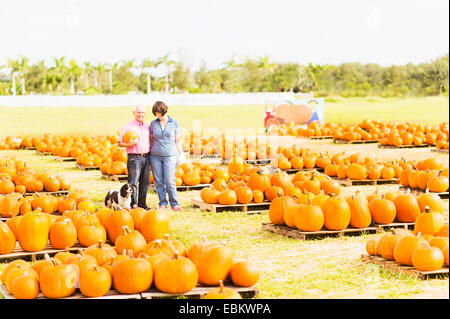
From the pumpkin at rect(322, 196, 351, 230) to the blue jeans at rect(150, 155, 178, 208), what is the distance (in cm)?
280

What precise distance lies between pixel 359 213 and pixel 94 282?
12.3 ft

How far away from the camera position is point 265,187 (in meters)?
9.97

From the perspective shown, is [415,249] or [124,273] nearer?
[124,273]

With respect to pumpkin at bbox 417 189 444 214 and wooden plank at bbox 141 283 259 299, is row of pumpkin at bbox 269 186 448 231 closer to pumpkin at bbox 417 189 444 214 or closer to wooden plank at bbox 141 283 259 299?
pumpkin at bbox 417 189 444 214

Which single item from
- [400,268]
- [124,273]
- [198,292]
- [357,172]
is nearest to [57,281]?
[124,273]

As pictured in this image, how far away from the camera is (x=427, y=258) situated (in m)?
5.75

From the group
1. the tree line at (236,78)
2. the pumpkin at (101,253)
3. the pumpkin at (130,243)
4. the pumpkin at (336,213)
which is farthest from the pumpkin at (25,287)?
the tree line at (236,78)

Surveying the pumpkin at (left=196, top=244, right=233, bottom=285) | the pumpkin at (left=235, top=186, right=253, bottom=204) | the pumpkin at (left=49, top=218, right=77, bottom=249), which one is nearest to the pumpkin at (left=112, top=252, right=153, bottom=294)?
the pumpkin at (left=196, top=244, right=233, bottom=285)

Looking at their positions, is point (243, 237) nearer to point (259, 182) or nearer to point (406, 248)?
point (259, 182)

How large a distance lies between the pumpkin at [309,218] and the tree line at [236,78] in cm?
4173

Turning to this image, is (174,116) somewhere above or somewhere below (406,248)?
above

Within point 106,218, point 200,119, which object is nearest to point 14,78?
point 200,119
